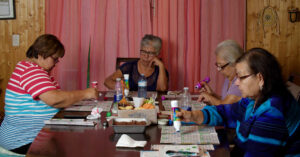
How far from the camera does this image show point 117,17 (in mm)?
3756

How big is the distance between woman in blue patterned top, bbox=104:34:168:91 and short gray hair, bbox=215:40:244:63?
2.90 ft

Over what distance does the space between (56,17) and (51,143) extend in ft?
8.56

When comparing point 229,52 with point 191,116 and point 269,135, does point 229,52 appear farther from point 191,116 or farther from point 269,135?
point 269,135

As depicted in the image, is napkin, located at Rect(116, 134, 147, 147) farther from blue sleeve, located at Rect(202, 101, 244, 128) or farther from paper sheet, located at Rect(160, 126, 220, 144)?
blue sleeve, located at Rect(202, 101, 244, 128)

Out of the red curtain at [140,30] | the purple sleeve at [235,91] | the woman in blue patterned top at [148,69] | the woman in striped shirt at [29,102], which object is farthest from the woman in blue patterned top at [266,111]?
the red curtain at [140,30]

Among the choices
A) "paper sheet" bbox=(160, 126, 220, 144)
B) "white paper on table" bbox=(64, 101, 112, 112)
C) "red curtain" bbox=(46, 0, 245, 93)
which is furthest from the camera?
"red curtain" bbox=(46, 0, 245, 93)

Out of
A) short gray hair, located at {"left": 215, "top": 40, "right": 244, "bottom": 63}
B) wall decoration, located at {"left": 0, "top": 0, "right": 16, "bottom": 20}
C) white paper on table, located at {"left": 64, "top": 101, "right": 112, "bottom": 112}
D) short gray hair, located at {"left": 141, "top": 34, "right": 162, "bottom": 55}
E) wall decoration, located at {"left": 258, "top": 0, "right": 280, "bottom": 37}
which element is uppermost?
wall decoration, located at {"left": 0, "top": 0, "right": 16, "bottom": 20}

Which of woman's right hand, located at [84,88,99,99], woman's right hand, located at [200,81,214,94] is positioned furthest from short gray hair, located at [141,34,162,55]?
woman's right hand, located at [84,88,99,99]

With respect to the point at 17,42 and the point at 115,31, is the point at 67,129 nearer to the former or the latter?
the point at 115,31

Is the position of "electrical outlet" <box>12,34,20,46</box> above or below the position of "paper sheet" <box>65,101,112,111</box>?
above

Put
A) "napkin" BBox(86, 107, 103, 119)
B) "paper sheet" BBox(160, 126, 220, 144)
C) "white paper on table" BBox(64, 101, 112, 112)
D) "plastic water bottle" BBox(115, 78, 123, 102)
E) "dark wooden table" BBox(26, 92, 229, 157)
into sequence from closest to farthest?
1. "dark wooden table" BBox(26, 92, 229, 157)
2. "paper sheet" BBox(160, 126, 220, 144)
3. "napkin" BBox(86, 107, 103, 119)
4. "white paper on table" BBox(64, 101, 112, 112)
5. "plastic water bottle" BBox(115, 78, 123, 102)

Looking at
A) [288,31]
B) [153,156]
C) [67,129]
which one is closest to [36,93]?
[67,129]

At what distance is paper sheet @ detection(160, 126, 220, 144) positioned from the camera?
1.50 m

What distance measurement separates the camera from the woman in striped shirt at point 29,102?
199 cm
